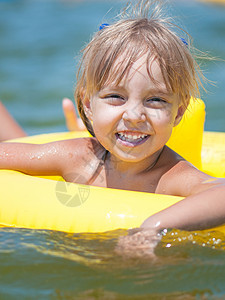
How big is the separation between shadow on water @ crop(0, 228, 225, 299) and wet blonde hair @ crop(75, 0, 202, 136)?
605 millimetres

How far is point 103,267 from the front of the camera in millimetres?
1753

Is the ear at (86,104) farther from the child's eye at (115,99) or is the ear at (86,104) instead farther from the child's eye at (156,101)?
the child's eye at (156,101)

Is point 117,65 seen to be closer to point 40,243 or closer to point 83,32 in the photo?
point 40,243

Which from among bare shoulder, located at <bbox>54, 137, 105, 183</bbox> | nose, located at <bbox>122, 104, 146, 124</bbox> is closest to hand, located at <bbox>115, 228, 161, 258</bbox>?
nose, located at <bbox>122, 104, 146, 124</bbox>

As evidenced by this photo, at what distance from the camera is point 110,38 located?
2.13 metres

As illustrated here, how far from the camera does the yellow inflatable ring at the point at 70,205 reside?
1.95 meters

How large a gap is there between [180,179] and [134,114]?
0.34 meters

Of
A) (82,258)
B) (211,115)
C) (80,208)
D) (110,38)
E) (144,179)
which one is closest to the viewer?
(82,258)

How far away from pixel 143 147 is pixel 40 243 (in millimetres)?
545

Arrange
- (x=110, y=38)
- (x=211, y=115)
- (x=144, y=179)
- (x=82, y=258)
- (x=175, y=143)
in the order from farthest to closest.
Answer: (x=211, y=115) → (x=175, y=143) → (x=144, y=179) → (x=110, y=38) → (x=82, y=258)

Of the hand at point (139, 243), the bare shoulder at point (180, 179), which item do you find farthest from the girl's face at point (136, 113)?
the hand at point (139, 243)

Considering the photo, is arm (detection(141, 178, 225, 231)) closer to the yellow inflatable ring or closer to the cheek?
the yellow inflatable ring

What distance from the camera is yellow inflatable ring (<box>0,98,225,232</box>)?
1953 millimetres

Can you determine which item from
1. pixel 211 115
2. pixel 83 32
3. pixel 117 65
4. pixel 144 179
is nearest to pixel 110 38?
pixel 117 65
